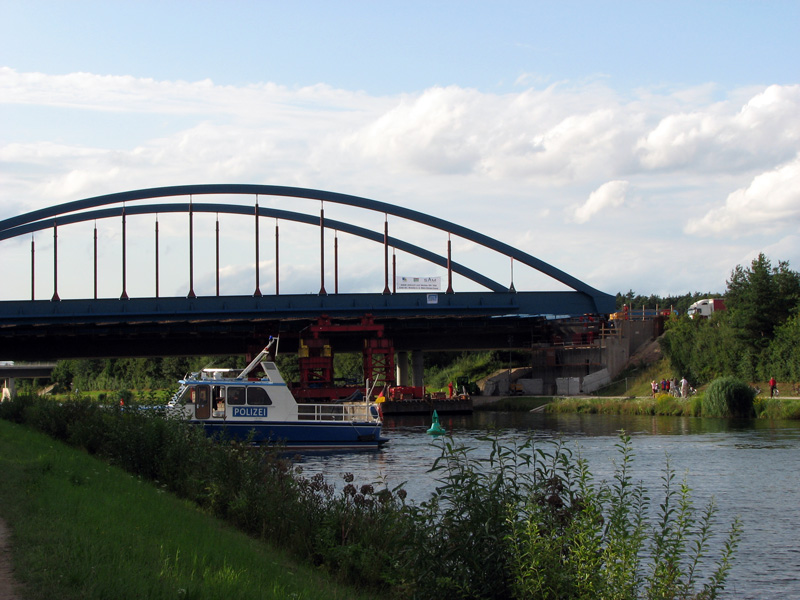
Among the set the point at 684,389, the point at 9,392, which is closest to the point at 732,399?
the point at 684,389

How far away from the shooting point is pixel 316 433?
36.3 metres

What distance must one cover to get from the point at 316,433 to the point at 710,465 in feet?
50.2

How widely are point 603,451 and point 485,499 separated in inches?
976

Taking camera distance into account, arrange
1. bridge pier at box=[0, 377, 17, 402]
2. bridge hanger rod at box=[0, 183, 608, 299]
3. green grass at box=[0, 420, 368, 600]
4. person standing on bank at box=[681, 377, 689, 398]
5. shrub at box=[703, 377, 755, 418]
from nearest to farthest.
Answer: green grass at box=[0, 420, 368, 600] → bridge pier at box=[0, 377, 17, 402] → shrub at box=[703, 377, 755, 418] → person standing on bank at box=[681, 377, 689, 398] → bridge hanger rod at box=[0, 183, 608, 299]

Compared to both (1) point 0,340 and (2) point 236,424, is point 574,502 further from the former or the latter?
(1) point 0,340

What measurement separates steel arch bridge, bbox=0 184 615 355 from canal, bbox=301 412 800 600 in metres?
18.7

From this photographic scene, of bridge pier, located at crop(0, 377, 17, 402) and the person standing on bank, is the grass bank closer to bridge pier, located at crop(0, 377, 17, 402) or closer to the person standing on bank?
the person standing on bank

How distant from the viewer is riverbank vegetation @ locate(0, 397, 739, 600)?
945 centimetres

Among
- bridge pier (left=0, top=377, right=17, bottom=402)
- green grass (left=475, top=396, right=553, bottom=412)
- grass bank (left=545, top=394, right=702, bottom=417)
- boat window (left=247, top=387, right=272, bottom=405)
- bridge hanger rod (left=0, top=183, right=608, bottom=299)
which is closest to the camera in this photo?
boat window (left=247, top=387, right=272, bottom=405)

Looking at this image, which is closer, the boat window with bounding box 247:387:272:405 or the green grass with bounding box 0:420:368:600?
the green grass with bounding box 0:420:368:600

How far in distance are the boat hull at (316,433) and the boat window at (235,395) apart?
0.85m

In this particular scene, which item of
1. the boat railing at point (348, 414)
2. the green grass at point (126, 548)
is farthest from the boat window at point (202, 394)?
the green grass at point (126, 548)

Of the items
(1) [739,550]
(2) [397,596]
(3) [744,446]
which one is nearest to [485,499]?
(2) [397,596]

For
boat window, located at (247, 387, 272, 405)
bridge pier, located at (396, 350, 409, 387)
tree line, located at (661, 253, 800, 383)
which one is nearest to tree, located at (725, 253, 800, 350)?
tree line, located at (661, 253, 800, 383)
